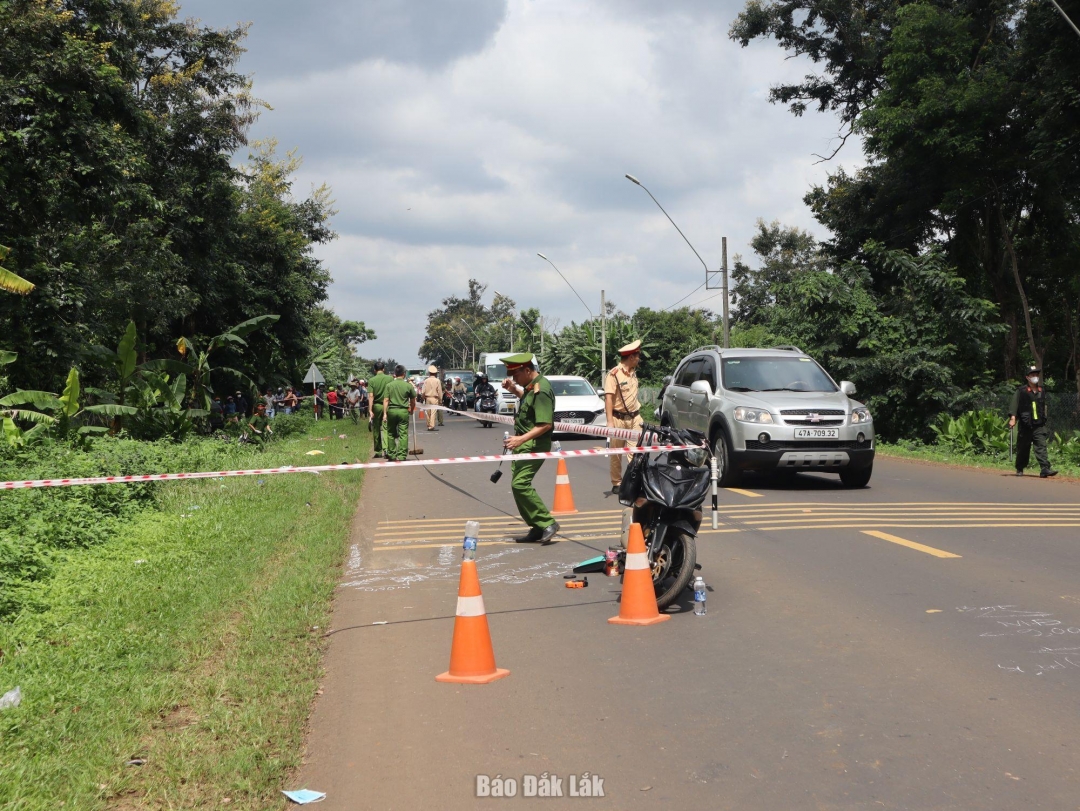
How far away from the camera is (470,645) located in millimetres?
5484

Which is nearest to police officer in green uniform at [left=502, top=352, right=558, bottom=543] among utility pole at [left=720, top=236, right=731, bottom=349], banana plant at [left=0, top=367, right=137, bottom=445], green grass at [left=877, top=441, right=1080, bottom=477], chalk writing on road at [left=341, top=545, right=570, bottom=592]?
chalk writing on road at [left=341, top=545, right=570, bottom=592]

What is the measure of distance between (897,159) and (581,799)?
28197 mm

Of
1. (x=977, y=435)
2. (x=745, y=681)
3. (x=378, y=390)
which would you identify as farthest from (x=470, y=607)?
(x=977, y=435)

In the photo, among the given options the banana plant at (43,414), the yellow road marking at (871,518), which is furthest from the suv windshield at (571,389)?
the yellow road marking at (871,518)

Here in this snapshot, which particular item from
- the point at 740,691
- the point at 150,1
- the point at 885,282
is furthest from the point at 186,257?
the point at 740,691

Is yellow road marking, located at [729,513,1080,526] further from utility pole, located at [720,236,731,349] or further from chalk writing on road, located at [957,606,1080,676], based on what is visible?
utility pole, located at [720,236,731,349]

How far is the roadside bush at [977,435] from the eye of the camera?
2117cm

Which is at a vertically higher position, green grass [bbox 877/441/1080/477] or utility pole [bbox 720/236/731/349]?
utility pole [bbox 720/236/731/349]

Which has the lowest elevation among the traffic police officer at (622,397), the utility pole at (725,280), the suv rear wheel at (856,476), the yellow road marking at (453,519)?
the yellow road marking at (453,519)

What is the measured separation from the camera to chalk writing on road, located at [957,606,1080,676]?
539 cm

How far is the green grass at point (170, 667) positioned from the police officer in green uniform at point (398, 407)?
7456 millimetres

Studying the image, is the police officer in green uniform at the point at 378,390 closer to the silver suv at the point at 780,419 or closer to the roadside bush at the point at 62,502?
the roadside bush at the point at 62,502

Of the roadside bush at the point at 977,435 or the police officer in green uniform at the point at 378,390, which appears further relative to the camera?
the roadside bush at the point at 977,435

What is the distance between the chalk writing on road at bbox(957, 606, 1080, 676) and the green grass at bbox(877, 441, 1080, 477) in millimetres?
11301
